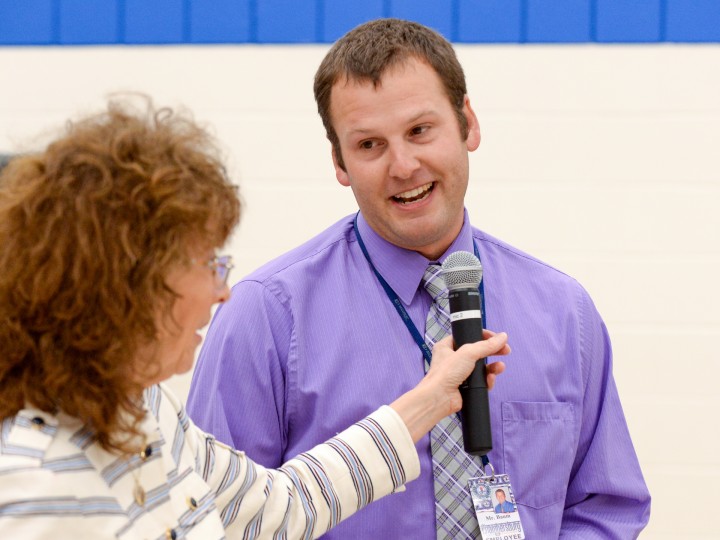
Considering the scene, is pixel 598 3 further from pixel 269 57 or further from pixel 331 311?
pixel 331 311

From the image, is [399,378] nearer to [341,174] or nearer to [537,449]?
[537,449]

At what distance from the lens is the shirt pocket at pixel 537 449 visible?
1.89 metres

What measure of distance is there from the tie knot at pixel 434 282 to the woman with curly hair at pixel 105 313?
0.67 m

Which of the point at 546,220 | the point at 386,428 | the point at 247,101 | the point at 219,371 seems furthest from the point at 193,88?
the point at 386,428

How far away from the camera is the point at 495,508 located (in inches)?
71.0

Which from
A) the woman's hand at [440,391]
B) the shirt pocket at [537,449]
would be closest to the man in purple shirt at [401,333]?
the shirt pocket at [537,449]

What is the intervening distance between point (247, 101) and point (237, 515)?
7.59 feet

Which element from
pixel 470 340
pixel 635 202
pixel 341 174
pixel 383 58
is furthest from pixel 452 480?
pixel 635 202

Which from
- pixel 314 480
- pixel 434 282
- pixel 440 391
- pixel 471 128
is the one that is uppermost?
pixel 471 128

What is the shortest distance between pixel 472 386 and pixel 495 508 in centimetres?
27

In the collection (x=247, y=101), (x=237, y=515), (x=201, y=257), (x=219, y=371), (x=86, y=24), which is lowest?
(x=237, y=515)

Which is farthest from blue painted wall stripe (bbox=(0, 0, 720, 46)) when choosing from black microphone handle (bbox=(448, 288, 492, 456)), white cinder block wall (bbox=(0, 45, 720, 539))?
black microphone handle (bbox=(448, 288, 492, 456))

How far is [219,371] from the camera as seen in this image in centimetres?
187

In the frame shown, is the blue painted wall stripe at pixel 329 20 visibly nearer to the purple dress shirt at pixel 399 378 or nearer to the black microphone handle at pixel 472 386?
the purple dress shirt at pixel 399 378
